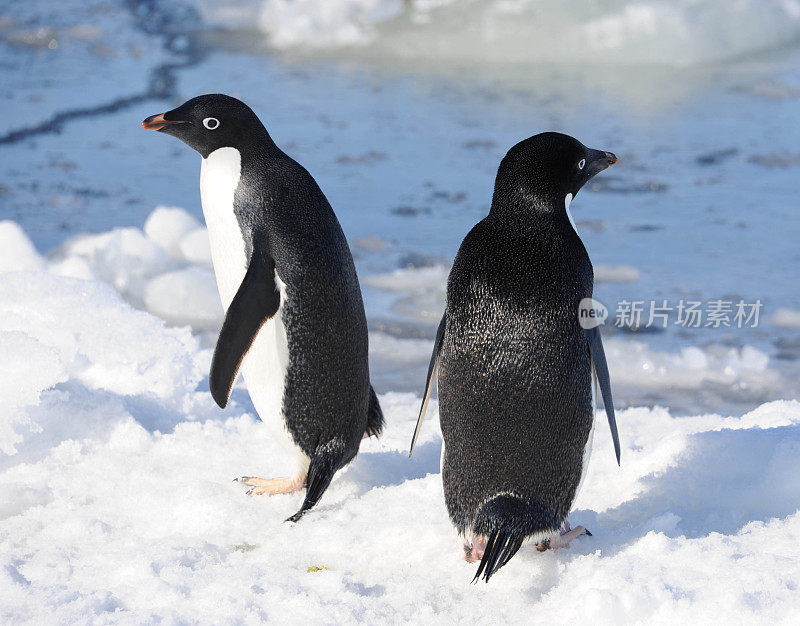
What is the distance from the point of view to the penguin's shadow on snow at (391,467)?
90.0 inches

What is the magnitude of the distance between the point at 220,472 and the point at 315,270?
0.54 m

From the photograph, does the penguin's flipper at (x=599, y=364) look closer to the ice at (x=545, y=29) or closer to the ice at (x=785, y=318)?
the ice at (x=785, y=318)

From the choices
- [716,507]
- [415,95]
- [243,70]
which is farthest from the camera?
[243,70]

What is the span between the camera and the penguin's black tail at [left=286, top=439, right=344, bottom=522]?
2.15 meters

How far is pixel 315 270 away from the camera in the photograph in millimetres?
2080

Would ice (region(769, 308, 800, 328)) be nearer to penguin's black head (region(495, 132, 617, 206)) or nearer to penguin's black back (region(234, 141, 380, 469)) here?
penguin's black back (region(234, 141, 380, 469))

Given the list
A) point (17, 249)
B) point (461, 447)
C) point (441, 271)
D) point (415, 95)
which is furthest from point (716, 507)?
point (415, 95)

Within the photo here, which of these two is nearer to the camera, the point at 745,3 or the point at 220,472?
the point at 220,472

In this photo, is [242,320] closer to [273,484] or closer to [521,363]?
[273,484]

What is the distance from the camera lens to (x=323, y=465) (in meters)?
2.17

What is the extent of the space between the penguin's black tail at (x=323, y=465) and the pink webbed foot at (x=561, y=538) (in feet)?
1.68

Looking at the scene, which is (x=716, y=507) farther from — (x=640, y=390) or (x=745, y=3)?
(x=745, y=3)

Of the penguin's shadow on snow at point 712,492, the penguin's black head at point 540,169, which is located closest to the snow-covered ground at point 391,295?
the penguin's shadow on snow at point 712,492

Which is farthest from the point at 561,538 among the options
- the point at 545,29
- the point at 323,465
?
the point at 545,29
